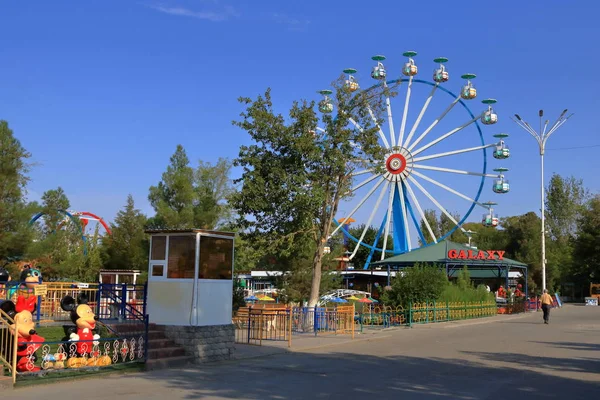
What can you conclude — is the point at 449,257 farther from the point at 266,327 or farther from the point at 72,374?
the point at 72,374

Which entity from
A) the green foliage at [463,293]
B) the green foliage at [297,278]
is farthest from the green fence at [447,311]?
the green foliage at [297,278]

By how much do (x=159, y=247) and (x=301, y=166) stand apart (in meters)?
9.79

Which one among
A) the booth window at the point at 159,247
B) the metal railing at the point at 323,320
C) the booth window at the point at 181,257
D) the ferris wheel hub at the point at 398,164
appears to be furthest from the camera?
the ferris wheel hub at the point at 398,164

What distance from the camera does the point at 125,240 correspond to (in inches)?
1700

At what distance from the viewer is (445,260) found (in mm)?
39250

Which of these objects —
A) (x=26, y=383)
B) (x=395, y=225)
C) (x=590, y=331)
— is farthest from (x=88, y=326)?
(x=395, y=225)

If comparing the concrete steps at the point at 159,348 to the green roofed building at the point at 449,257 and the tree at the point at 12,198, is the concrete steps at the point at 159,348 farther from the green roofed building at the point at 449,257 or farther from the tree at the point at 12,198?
the green roofed building at the point at 449,257

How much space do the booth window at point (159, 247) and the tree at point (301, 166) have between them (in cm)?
843

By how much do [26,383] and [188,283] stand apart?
4.68 meters

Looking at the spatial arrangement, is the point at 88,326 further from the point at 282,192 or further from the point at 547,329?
the point at 547,329

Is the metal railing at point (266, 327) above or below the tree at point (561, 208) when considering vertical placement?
below

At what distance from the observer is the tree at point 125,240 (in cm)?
4172

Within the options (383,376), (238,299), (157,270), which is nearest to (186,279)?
(157,270)

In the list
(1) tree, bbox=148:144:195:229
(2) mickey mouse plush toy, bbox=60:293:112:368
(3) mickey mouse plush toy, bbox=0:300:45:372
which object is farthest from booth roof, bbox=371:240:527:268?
(3) mickey mouse plush toy, bbox=0:300:45:372
